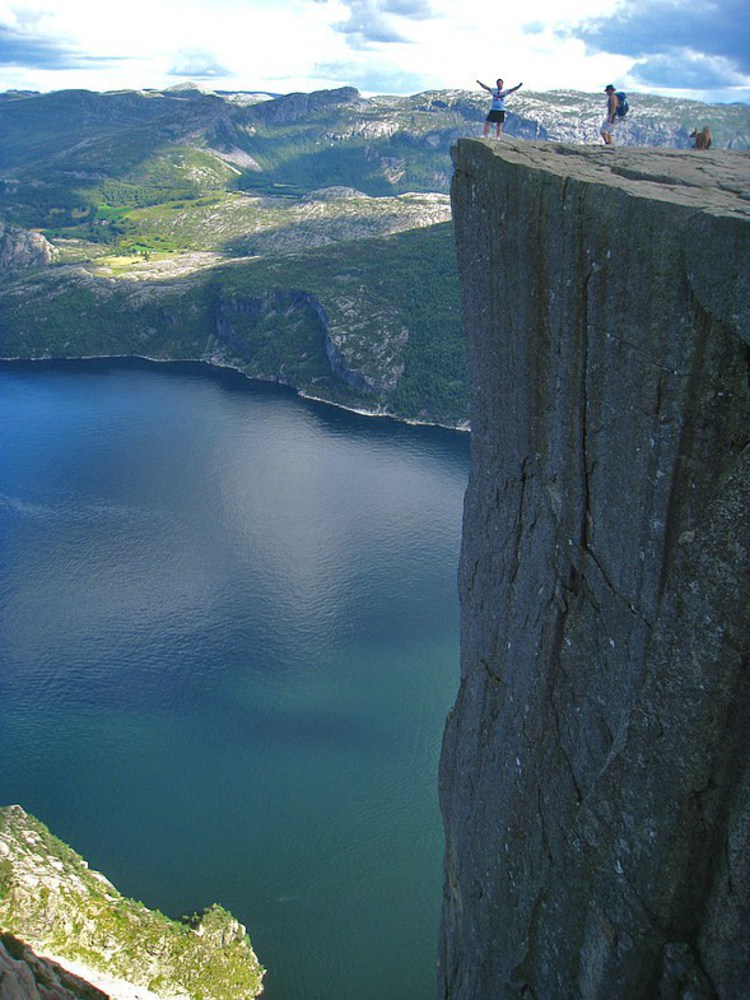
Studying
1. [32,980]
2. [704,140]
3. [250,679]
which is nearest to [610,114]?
[704,140]

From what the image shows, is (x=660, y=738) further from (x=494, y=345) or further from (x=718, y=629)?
(x=494, y=345)

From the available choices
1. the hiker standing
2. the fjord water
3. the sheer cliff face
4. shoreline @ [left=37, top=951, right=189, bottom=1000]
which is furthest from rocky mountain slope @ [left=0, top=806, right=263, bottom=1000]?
the hiker standing

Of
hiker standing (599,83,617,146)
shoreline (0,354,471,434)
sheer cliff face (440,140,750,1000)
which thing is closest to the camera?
sheer cliff face (440,140,750,1000)

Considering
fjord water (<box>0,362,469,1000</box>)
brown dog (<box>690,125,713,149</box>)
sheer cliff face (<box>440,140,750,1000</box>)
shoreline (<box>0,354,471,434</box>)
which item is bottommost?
fjord water (<box>0,362,469,1000</box>)

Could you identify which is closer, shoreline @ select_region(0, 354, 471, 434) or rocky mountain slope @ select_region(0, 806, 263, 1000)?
rocky mountain slope @ select_region(0, 806, 263, 1000)

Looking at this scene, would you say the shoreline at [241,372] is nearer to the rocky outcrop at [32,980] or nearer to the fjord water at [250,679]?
the fjord water at [250,679]

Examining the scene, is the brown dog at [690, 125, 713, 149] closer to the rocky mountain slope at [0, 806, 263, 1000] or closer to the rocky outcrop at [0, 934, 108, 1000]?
the rocky outcrop at [0, 934, 108, 1000]

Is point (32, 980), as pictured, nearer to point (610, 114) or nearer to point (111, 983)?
point (111, 983)
